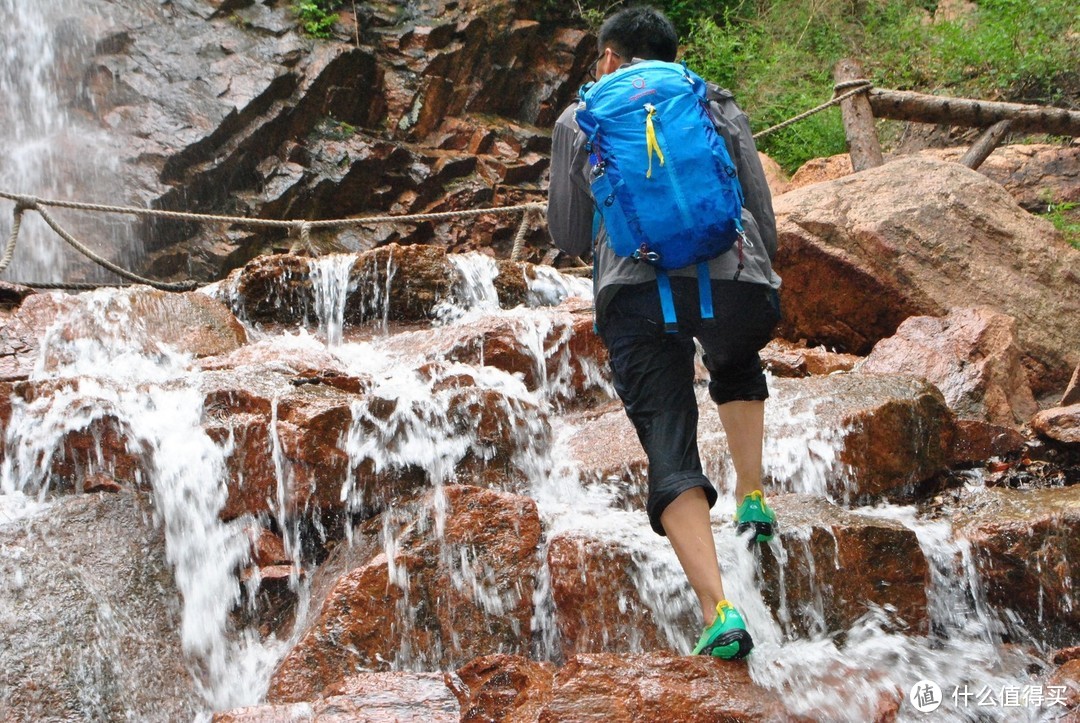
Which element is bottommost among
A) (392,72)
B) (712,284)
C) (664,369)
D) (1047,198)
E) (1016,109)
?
(664,369)

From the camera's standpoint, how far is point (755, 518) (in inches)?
121

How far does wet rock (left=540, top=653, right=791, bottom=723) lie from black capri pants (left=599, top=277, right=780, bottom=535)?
0.37 metres

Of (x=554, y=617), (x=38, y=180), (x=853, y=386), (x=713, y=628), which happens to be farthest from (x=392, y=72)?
(x=713, y=628)

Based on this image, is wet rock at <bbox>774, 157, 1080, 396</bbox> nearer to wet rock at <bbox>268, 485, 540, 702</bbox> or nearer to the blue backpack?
wet rock at <bbox>268, 485, 540, 702</bbox>

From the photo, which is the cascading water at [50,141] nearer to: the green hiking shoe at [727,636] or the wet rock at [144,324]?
the wet rock at [144,324]

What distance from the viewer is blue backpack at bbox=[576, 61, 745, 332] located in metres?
2.37

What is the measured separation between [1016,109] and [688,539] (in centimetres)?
616

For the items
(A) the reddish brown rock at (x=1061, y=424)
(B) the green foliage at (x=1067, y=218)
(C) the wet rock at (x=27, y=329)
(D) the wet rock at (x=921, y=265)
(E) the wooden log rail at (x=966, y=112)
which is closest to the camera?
(A) the reddish brown rock at (x=1061, y=424)

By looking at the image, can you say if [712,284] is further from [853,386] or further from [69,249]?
[69,249]

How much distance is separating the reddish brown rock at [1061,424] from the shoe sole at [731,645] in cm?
249

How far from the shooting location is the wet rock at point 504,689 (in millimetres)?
2408

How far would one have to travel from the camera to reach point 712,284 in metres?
2.47

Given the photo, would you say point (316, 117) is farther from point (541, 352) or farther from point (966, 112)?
point (966, 112)

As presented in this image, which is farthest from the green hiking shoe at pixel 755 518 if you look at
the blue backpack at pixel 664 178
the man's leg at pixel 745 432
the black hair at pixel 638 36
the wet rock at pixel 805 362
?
the wet rock at pixel 805 362
